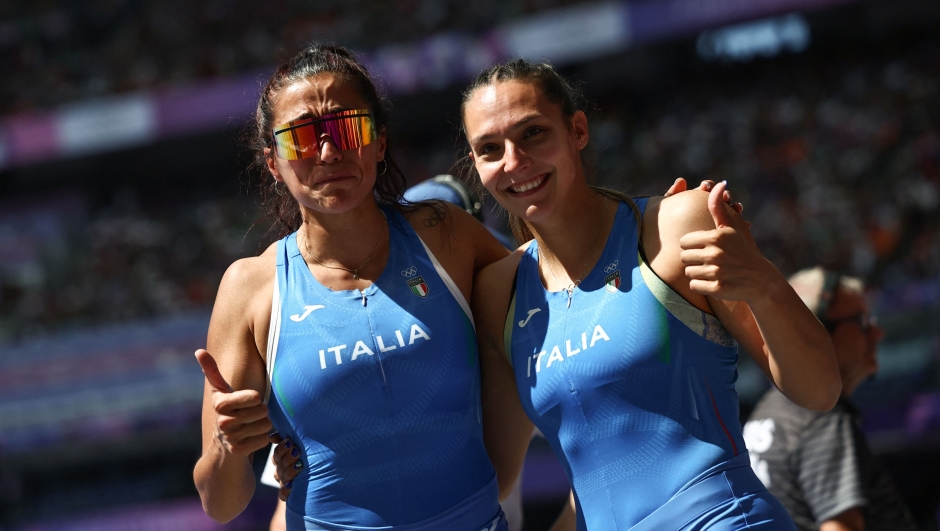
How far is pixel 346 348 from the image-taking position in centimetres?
232

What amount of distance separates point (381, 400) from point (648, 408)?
0.68 m

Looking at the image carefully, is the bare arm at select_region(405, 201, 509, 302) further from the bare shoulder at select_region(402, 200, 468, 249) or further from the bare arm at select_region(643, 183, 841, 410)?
the bare arm at select_region(643, 183, 841, 410)

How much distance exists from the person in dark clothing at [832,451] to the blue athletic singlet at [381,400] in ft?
4.36

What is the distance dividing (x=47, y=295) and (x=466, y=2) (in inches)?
338

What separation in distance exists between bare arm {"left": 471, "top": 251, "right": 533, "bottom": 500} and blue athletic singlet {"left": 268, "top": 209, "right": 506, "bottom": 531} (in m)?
0.06

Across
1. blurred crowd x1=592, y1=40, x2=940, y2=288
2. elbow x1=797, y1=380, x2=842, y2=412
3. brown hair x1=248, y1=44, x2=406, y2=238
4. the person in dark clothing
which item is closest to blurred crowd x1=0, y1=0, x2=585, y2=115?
blurred crowd x1=592, y1=40, x2=940, y2=288

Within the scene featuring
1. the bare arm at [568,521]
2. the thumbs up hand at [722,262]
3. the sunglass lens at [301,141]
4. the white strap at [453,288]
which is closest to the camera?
the thumbs up hand at [722,262]

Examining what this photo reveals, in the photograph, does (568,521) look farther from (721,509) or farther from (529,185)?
(529,185)

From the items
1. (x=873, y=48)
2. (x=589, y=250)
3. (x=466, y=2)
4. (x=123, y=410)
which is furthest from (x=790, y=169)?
(x=589, y=250)

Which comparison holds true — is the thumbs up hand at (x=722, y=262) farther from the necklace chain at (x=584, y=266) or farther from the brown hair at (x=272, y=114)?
the brown hair at (x=272, y=114)

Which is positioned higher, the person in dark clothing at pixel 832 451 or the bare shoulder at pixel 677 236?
the bare shoulder at pixel 677 236

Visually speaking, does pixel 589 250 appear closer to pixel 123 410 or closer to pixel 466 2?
pixel 123 410

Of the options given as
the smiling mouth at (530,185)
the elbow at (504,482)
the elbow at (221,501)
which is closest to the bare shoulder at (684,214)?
the smiling mouth at (530,185)

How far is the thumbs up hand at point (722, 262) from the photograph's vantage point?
1.83 metres
